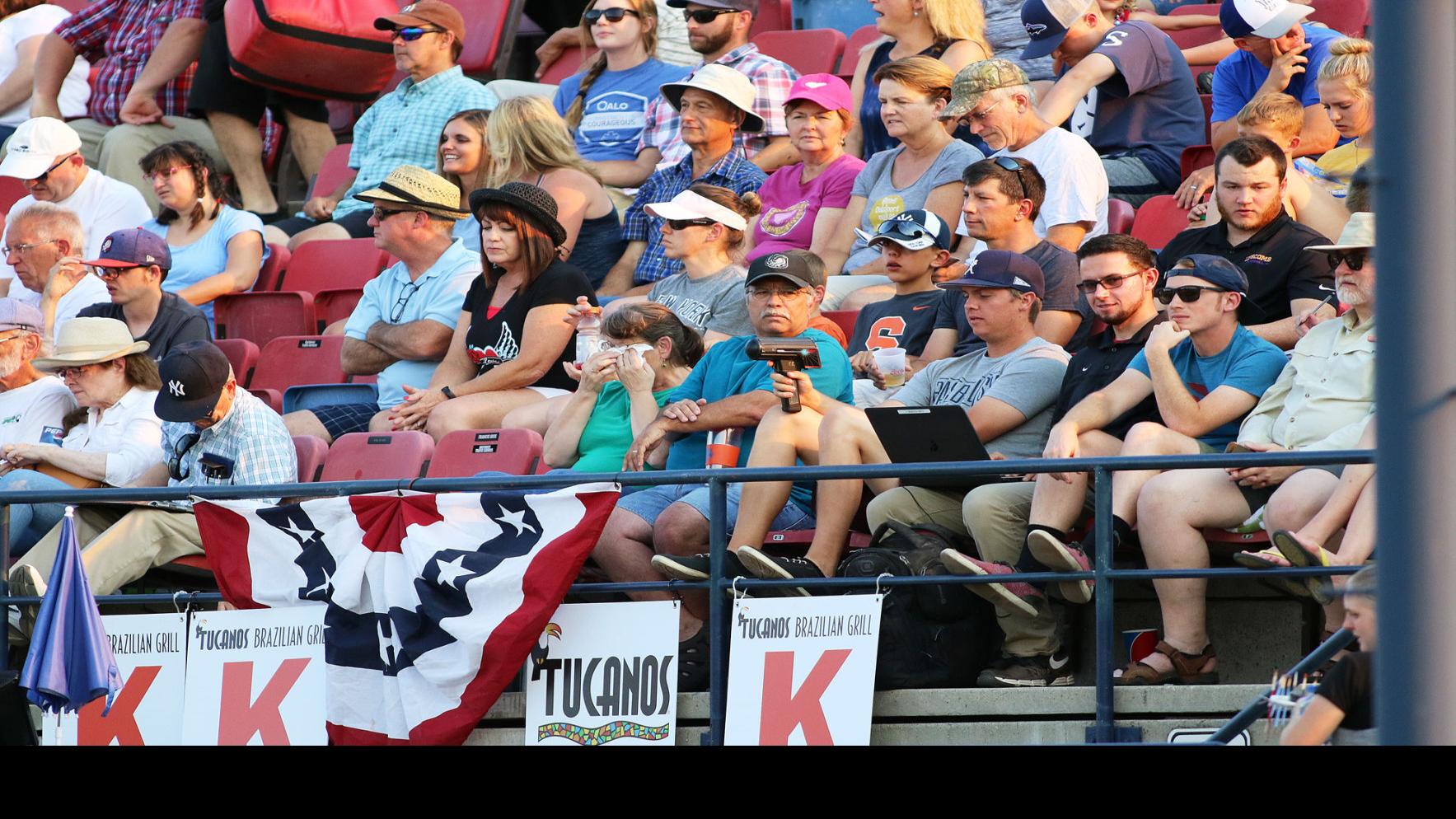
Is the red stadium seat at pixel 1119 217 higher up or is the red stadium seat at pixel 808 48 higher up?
the red stadium seat at pixel 808 48

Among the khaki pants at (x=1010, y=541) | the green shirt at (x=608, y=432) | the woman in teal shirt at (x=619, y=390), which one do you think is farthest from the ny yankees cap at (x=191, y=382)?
the khaki pants at (x=1010, y=541)

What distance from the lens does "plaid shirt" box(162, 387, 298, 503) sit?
7.04m

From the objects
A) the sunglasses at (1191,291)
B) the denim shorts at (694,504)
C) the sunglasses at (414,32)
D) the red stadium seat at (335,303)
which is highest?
the sunglasses at (414,32)

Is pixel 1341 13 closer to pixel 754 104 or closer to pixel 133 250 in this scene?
pixel 754 104

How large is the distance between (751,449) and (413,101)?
4322 millimetres

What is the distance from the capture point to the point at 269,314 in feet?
30.2

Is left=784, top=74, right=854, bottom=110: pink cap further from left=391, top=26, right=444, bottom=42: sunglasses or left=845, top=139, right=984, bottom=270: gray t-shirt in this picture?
left=391, top=26, right=444, bottom=42: sunglasses

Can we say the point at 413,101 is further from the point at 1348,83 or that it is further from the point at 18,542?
the point at 1348,83

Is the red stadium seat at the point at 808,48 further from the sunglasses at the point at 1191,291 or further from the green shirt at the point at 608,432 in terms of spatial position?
the sunglasses at the point at 1191,291

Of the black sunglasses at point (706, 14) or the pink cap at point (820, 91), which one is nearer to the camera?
the pink cap at point (820, 91)

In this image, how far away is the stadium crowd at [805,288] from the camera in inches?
231

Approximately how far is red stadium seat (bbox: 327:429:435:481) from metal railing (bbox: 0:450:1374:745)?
55cm

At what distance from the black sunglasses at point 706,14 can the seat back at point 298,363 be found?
2390 mm

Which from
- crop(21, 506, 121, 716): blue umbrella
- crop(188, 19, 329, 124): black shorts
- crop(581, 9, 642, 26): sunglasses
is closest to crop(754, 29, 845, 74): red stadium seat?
crop(581, 9, 642, 26): sunglasses
